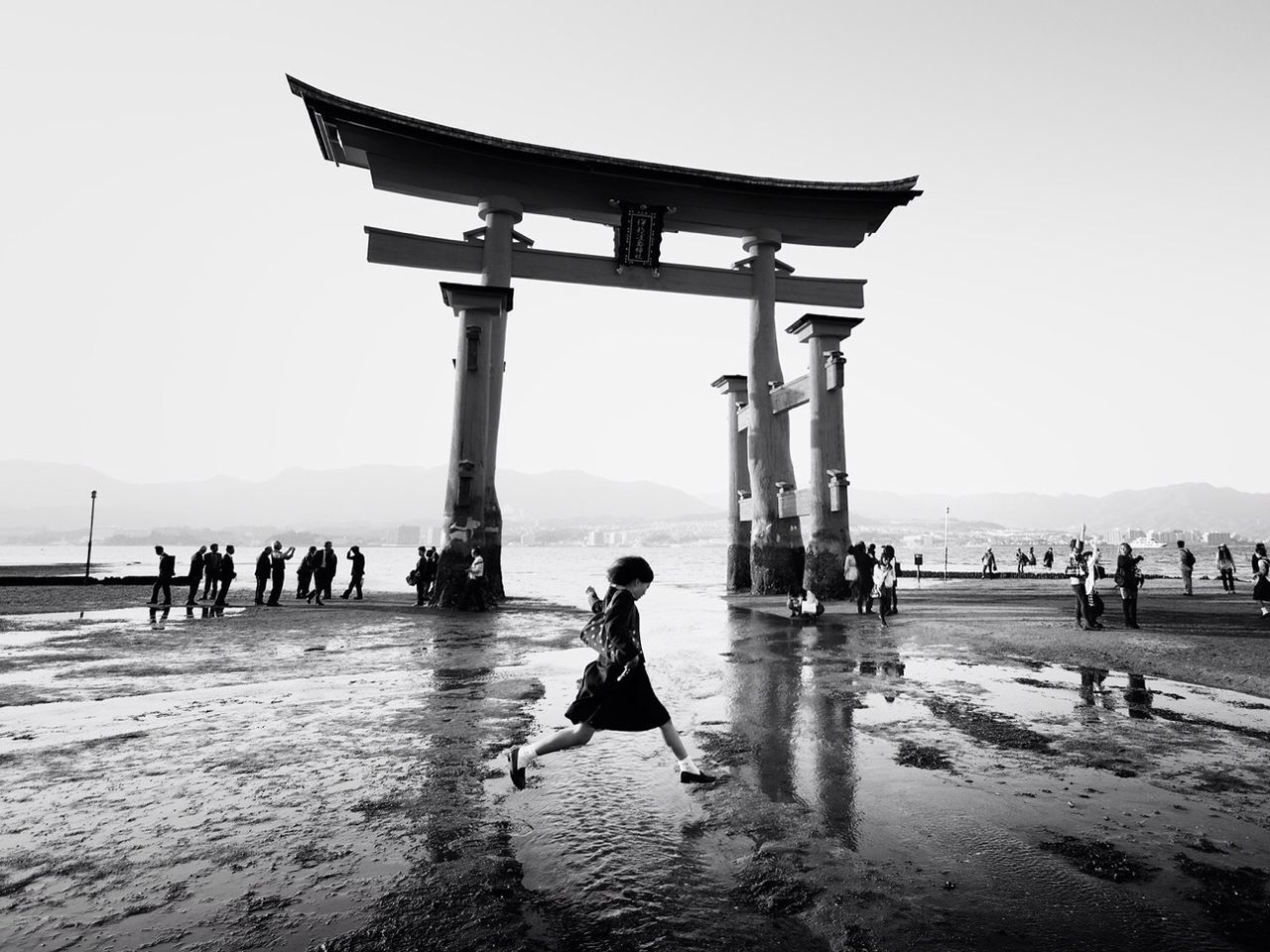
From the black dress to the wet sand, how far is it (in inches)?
16.6

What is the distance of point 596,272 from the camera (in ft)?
62.5

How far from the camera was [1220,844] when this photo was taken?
3.16 meters

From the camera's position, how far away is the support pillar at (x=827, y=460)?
667 inches

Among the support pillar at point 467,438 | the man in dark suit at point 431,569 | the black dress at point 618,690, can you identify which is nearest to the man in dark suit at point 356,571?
the man in dark suit at point 431,569

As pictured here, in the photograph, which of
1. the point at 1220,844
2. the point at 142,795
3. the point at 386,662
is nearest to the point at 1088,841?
the point at 1220,844

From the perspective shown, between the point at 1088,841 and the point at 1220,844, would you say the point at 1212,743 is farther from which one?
the point at 1088,841

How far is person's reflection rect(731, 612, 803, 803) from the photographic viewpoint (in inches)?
170

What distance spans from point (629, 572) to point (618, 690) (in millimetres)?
715

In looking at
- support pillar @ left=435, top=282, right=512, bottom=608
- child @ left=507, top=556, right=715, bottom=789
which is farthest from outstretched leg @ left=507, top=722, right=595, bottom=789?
support pillar @ left=435, top=282, right=512, bottom=608

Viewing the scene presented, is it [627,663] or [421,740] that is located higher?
[627,663]

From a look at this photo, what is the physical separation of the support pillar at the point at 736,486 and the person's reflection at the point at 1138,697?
14231 millimetres

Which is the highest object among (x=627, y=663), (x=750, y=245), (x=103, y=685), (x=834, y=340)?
(x=750, y=245)

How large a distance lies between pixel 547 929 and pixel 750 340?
62.2 ft

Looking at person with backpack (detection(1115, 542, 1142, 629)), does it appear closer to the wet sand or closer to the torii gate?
the wet sand
